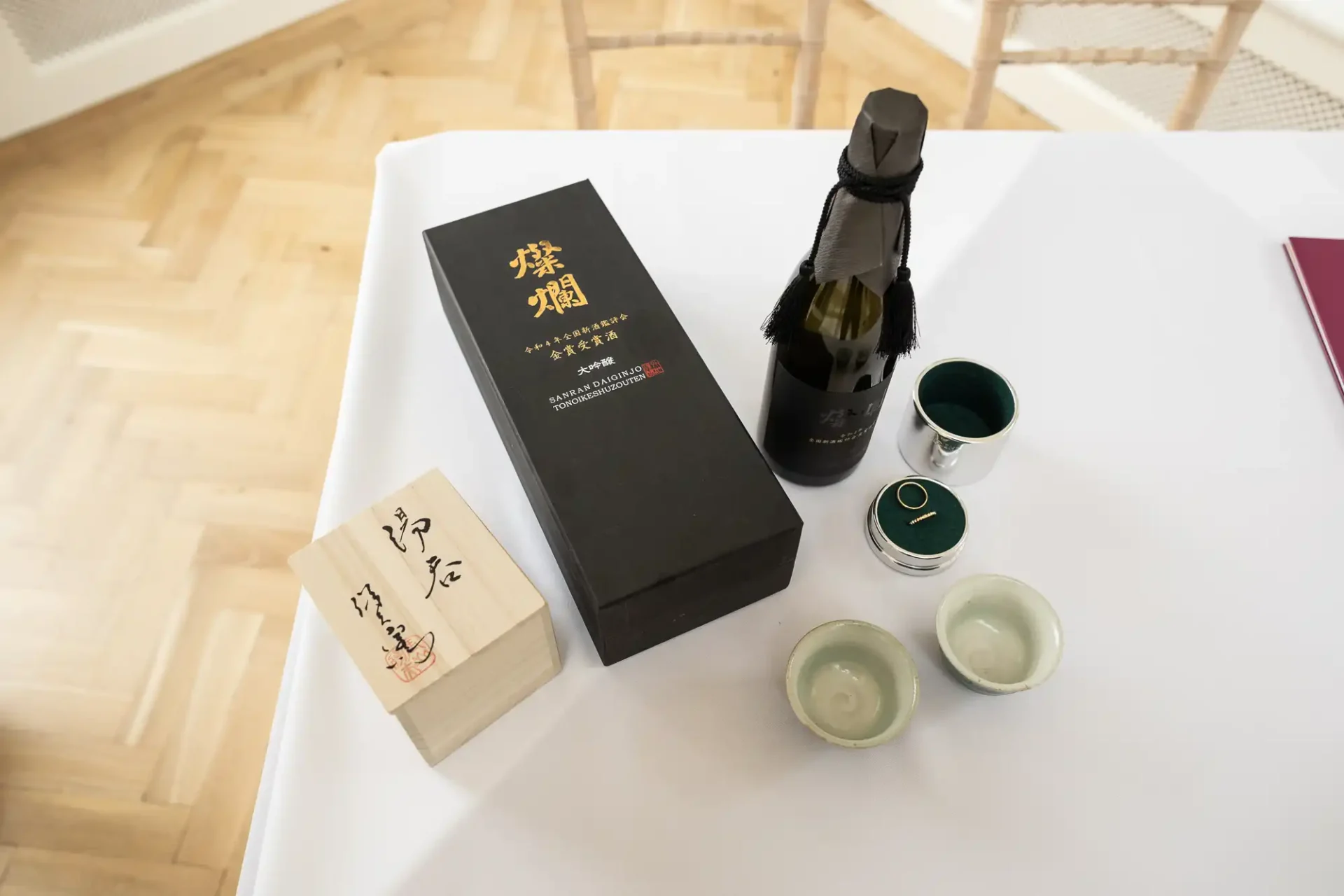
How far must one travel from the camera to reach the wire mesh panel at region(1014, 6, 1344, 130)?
1565 mm

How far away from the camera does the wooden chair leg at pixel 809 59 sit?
95cm

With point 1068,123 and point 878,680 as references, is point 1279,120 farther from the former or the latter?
point 878,680

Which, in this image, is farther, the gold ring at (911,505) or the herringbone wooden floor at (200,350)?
the herringbone wooden floor at (200,350)

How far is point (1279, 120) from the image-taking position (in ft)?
5.26

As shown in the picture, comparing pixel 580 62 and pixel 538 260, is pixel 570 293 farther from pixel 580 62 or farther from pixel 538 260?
pixel 580 62

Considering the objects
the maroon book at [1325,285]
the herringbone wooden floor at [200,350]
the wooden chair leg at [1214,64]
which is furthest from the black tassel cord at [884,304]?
the herringbone wooden floor at [200,350]

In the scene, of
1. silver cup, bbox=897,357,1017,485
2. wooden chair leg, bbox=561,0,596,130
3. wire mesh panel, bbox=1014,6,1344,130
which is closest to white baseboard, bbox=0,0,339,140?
wooden chair leg, bbox=561,0,596,130

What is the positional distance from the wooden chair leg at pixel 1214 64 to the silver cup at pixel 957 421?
0.64 metres

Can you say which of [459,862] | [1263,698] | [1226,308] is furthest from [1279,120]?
[459,862]

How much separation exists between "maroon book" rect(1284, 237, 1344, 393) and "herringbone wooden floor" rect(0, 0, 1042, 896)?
1284mm

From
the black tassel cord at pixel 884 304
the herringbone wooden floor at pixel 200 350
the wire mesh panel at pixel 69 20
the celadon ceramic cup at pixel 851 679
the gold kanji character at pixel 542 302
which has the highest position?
the black tassel cord at pixel 884 304

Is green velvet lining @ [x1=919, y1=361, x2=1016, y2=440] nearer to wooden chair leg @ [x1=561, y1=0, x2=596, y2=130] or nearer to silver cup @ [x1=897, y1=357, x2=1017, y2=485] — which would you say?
silver cup @ [x1=897, y1=357, x2=1017, y2=485]

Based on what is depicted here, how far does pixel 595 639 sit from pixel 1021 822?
286 mm

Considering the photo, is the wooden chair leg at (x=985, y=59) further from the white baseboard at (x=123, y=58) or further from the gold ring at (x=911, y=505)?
the white baseboard at (x=123, y=58)
